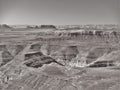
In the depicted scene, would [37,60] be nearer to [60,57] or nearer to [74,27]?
[60,57]

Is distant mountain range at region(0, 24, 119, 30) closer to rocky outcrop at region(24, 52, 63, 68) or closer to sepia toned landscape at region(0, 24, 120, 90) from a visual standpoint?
sepia toned landscape at region(0, 24, 120, 90)

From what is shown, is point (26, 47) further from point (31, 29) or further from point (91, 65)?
point (91, 65)

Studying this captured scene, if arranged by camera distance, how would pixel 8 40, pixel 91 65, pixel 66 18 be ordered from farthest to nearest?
1. pixel 66 18
2. pixel 8 40
3. pixel 91 65

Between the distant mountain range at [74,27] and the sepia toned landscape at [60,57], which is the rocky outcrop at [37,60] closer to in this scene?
the sepia toned landscape at [60,57]

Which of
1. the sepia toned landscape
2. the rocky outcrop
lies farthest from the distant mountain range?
the rocky outcrop

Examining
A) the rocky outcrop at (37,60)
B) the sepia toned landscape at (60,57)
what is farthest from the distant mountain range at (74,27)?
the rocky outcrop at (37,60)

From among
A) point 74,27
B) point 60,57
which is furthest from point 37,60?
point 74,27

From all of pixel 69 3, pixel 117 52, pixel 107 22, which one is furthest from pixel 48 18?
pixel 117 52

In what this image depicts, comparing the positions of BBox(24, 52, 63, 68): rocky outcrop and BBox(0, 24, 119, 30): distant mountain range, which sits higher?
BBox(0, 24, 119, 30): distant mountain range
